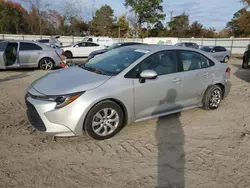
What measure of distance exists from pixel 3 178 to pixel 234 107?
5249 millimetres

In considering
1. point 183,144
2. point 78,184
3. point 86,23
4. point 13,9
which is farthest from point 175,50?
point 86,23

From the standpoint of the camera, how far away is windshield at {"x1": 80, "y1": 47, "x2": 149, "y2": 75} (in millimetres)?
4184

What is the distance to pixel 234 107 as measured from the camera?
19.3ft

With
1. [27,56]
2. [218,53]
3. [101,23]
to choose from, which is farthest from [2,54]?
[101,23]

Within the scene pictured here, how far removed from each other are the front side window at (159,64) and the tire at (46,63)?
7.75 metres

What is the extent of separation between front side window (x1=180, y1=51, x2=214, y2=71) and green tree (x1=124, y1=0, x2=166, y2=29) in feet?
161

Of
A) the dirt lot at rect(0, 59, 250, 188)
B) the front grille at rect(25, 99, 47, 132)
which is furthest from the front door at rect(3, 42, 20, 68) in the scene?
the front grille at rect(25, 99, 47, 132)

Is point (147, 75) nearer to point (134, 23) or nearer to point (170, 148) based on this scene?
point (170, 148)

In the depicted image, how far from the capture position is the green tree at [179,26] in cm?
5356

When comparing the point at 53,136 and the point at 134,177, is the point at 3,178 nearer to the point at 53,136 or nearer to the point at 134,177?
the point at 53,136

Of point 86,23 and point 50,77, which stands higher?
point 86,23

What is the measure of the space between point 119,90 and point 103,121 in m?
0.57

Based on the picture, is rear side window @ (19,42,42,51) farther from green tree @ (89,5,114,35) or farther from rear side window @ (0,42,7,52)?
green tree @ (89,5,114,35)

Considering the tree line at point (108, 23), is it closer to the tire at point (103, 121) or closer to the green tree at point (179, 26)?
the green tree at point (179, 26)
